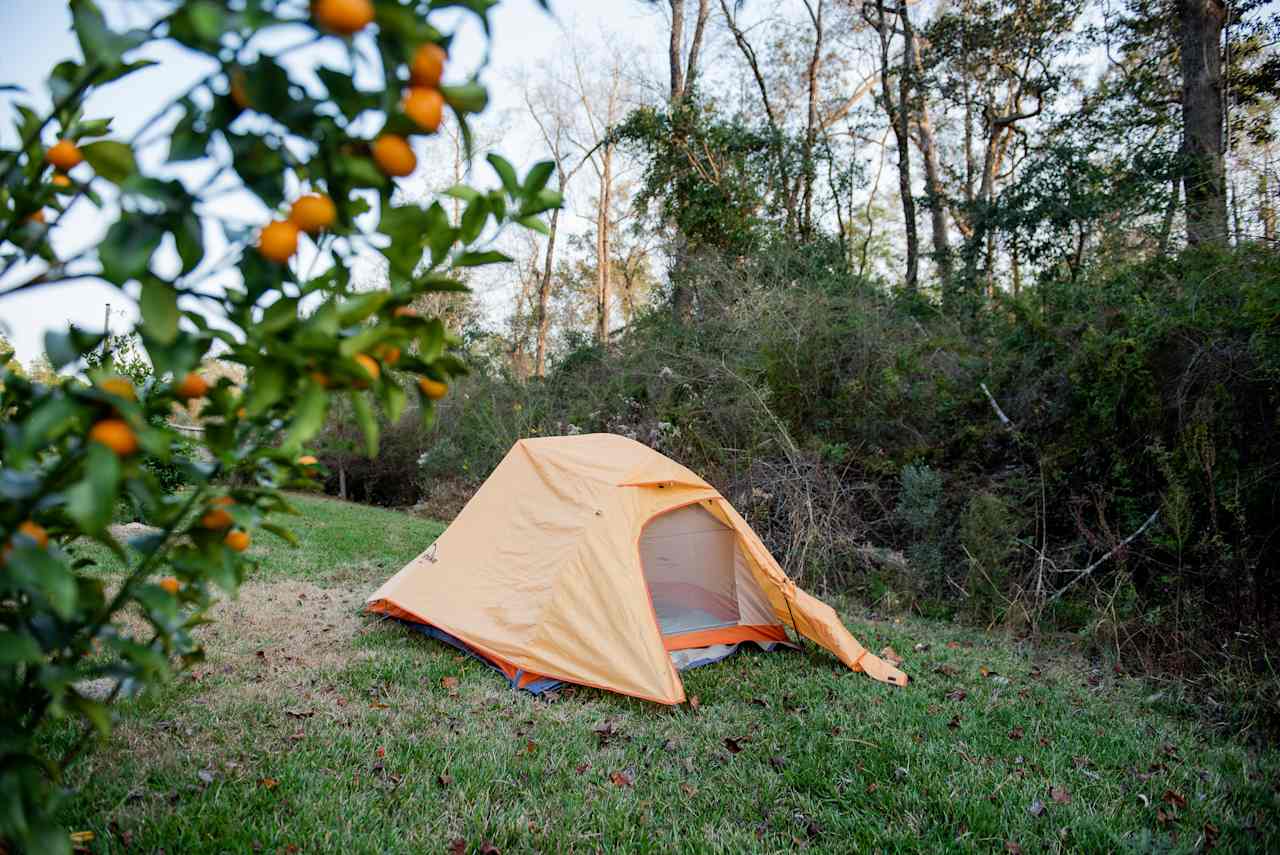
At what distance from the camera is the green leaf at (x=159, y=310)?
0.96m

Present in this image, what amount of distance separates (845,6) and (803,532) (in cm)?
1330

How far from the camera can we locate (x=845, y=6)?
49.8ft

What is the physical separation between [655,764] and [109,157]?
277cm

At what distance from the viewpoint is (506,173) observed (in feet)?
3.68

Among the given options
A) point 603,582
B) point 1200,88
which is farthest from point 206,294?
point 1200,88

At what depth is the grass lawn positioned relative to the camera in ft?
8.11

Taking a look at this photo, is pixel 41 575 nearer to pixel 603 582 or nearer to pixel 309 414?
pixel 309 414

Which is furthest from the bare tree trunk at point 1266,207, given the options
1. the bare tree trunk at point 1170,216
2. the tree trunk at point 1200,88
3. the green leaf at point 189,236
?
the green leaf at point 189,236

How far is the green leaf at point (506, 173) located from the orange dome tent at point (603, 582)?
294 cm

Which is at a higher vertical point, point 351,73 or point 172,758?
point 351,73

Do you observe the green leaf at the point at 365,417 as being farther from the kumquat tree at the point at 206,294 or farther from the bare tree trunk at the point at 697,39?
the bare tree trunk at the point at 697,39

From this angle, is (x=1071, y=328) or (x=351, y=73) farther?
(x=1071, y=328)

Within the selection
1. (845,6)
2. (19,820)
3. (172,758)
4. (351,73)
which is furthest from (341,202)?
(845,6)

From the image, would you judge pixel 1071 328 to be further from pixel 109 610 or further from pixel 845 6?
pixel 845 6
